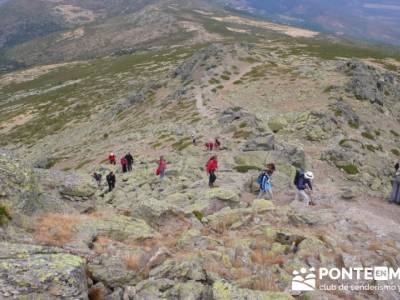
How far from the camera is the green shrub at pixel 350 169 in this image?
144 ft

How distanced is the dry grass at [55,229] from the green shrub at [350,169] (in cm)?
3116

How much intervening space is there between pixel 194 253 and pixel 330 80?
6844cm

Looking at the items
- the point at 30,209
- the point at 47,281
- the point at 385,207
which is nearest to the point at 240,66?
the point at 385,207

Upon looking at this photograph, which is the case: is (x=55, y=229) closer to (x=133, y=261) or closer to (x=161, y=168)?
(x=133, y=261)

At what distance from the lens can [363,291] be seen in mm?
17141

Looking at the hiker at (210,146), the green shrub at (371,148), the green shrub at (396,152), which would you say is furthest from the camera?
the green shrub at (396,152)

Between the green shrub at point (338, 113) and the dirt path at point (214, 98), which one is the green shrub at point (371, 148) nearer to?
the green shrub at point (338, 113)

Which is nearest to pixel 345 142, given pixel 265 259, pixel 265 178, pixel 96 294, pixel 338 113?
pixel 338 113

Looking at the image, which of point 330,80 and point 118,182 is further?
point 330,80

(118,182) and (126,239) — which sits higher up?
(126,239)

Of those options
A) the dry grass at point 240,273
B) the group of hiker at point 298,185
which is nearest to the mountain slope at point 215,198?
the dry grass at point 240,273

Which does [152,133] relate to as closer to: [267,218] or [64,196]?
[64,196]

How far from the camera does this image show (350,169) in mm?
44281

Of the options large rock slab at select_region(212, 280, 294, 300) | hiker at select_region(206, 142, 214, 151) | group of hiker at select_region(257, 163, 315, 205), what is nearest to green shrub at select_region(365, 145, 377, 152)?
hiker at select_region(206, 142, 214, 151)
